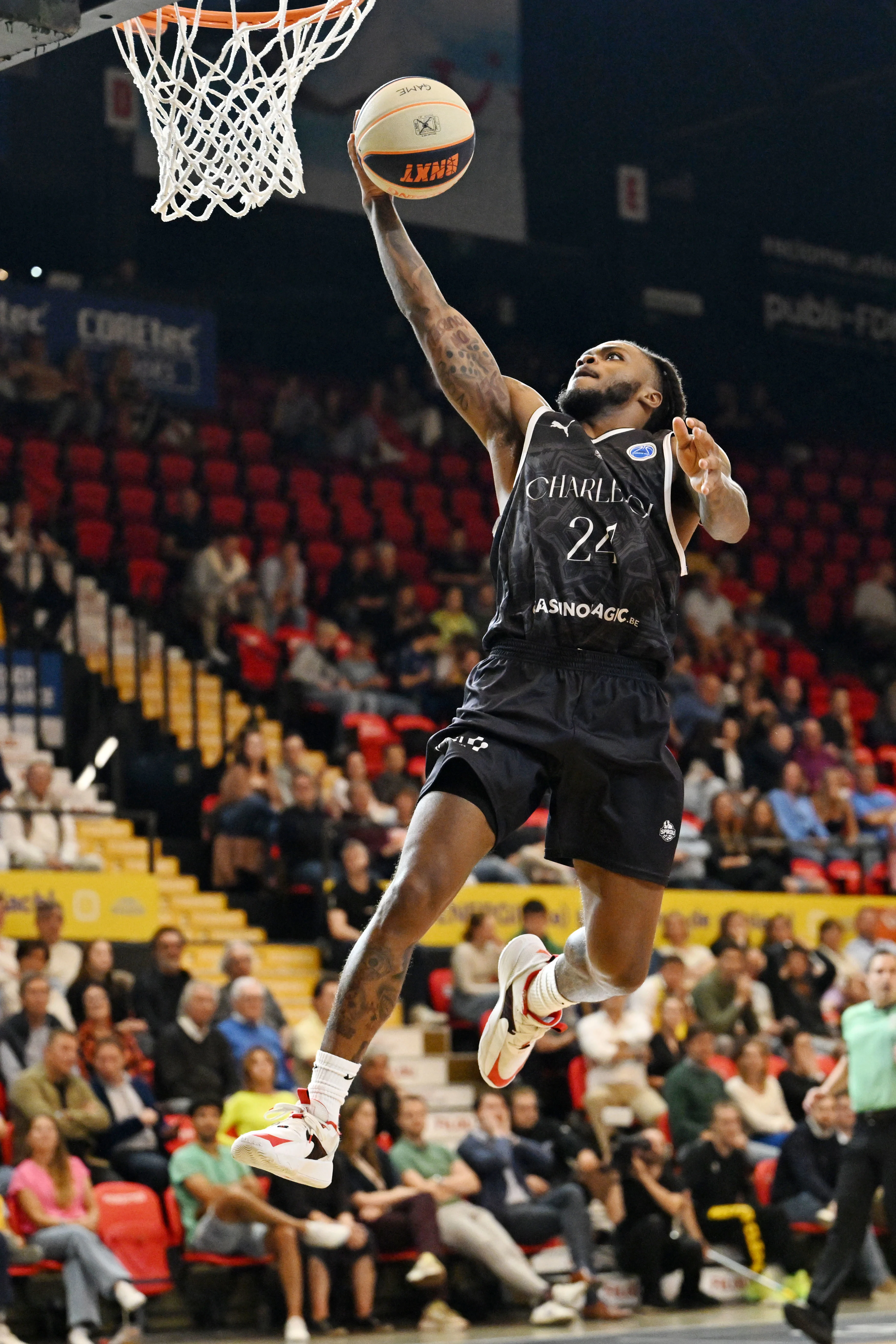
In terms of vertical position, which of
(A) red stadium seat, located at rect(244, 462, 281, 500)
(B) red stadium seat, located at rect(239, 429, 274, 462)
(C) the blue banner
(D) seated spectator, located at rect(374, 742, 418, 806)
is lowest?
(D) seated spectator, located at rect(374, 742, 418, 806)

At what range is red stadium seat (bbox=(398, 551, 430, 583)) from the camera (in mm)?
17578

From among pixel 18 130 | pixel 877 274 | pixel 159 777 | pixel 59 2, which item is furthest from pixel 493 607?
pixel 59 2

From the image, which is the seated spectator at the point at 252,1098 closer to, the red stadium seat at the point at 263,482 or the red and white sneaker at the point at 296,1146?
the red and white sneaker at the point at 296,1146

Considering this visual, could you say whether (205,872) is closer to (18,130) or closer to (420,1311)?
(420,1311)

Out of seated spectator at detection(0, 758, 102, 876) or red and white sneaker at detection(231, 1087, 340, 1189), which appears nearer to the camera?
red and white sneaker at detection(231, 1087, 340, 1189)

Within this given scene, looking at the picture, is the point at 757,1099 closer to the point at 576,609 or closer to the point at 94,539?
the point at 94,539

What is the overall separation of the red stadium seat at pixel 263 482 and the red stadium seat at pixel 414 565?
4.43ft

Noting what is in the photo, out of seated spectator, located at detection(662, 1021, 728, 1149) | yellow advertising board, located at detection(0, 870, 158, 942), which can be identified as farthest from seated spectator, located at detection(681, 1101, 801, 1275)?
yellow advertising board, located at detection(0, 870, 158, 942)

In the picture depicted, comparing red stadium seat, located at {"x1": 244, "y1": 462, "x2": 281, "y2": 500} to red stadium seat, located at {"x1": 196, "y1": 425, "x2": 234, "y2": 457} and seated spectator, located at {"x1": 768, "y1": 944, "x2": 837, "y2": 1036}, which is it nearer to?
red stadium seat, located at {"x1": 196, "y1": 425, "x2": 234, "y2": 457}

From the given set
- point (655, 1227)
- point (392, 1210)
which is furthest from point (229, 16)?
point (655, 1227)

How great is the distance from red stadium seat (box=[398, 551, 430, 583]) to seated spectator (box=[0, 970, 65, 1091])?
28.1ft

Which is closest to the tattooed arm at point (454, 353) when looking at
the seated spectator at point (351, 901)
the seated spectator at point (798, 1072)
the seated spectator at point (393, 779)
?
the seated spectator at point (351, 901)

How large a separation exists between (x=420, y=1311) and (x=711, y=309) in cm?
1596

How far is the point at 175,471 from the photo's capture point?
1661 cm
